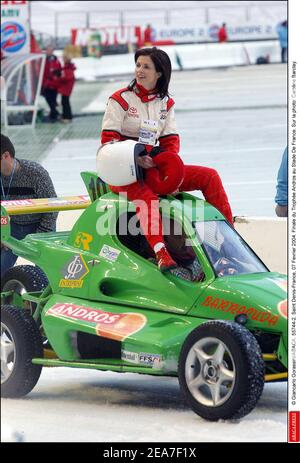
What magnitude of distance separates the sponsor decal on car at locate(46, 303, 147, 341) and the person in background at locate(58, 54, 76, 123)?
17.0 m

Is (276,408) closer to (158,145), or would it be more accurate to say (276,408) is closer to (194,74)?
(158,145)

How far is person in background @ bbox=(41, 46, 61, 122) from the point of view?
24750mm

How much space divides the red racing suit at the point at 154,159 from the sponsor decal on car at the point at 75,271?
422 millimetres

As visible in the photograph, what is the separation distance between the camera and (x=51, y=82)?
83.5 feet

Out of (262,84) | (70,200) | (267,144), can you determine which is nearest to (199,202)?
(70,200)

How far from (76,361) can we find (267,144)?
1285 centimetres

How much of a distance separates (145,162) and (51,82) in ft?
60.8

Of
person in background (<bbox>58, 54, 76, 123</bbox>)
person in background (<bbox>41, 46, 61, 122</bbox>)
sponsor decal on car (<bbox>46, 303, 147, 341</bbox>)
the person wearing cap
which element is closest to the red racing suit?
the person wearing cap

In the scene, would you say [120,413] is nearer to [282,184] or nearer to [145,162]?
[145,162]

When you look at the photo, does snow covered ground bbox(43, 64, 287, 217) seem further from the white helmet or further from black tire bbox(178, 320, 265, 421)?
black tire bbox(178, 320, 265, 421)

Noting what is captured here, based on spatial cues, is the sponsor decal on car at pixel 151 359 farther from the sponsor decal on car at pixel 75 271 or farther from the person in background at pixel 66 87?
the person in background at pixel 66 87

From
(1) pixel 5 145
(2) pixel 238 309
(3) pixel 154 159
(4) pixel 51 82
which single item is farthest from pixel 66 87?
(2) pixel 238 309

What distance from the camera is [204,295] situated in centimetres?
699

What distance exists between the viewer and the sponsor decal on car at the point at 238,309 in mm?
6754
